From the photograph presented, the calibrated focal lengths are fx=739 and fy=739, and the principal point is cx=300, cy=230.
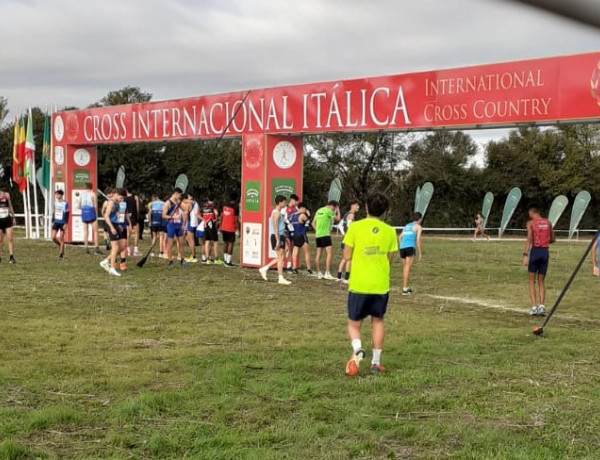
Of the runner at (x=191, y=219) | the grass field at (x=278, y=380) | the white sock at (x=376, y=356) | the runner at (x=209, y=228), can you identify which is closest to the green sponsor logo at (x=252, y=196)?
the runner at (x=209, y=228)

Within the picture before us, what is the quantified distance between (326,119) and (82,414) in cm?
1147

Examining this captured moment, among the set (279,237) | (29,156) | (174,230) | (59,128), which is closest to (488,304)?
(279,237)

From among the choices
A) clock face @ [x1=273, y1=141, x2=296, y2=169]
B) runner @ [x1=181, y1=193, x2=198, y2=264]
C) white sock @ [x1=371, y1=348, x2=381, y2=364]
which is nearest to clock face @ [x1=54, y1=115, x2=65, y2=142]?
runner @ [x1=181, y1=193, x2=198, y2=264]

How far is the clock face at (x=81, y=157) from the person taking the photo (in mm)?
23781

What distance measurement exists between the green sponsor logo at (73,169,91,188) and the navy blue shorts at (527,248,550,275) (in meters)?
16.8

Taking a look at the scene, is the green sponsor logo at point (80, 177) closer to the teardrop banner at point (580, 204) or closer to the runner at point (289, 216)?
the runner at point (289, 216)

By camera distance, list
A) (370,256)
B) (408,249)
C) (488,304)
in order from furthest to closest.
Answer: (408,249)
(488,304)
(370,256)

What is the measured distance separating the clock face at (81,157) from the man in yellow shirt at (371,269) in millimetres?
18774

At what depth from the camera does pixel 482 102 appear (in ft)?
43.5

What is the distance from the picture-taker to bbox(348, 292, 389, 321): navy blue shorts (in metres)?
6.66

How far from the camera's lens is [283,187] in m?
17.1

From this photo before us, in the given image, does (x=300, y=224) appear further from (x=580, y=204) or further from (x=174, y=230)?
(x=580, y=204)

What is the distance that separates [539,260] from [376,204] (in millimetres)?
4837

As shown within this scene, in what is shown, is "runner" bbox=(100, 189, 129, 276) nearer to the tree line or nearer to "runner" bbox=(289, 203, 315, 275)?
"runner" bbox=(289, 203, 315, 275)
